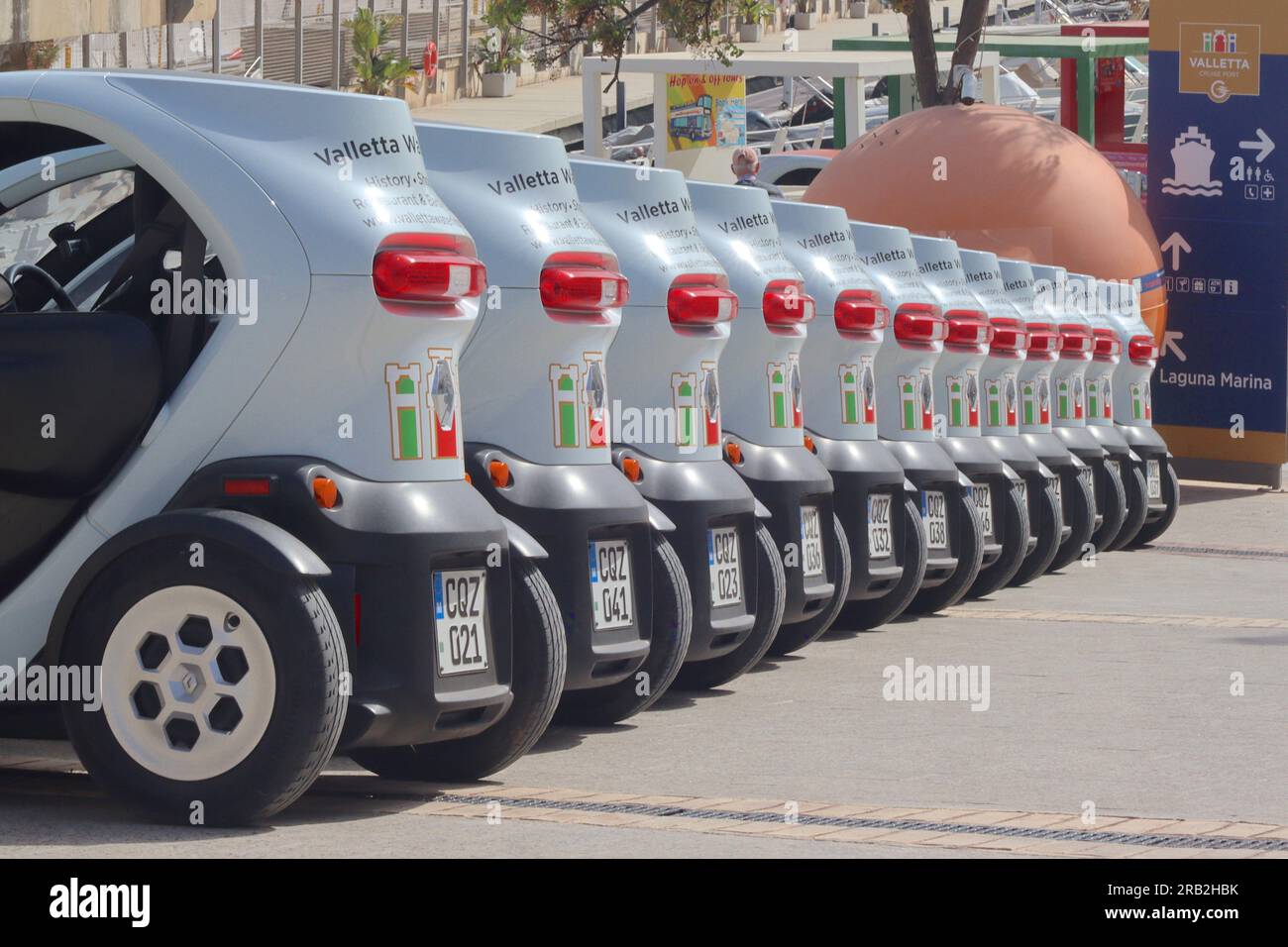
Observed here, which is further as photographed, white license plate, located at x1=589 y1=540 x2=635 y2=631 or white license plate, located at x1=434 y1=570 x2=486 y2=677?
white license plate, located at x1=589 y1=540 x2=635 y2=631

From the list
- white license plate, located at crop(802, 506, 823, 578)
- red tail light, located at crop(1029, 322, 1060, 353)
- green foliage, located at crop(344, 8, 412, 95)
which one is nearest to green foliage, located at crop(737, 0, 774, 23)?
red tail light, located at crop(1029, 322, 1060, 353)

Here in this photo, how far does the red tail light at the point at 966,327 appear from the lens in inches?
449

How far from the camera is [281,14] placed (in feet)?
135

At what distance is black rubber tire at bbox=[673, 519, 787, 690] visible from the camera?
8695mm

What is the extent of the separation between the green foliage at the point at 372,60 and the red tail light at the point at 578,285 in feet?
120

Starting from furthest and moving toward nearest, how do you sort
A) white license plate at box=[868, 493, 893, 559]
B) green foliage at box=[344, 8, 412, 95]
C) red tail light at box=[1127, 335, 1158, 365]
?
green foliage at box=[344, 8, 412, 95] → red tail light at box=[1127, 335, 1158, 365] → white license plate at box=[868, 493, 893, 559]

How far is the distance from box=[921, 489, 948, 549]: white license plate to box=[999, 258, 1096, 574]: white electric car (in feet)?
6.45

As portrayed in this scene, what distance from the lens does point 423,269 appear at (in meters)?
6.17

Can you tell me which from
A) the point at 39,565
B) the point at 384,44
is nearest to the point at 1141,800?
the point at 39,565

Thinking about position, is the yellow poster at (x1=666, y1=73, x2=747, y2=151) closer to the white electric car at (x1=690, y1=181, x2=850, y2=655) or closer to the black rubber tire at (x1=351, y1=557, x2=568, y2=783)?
the white electric car at (x1=690, y1=181, x2=850, y2=655)

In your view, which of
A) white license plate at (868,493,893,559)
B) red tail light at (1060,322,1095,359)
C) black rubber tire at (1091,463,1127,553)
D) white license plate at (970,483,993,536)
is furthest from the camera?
black rubber tire at (1091,463,1127,553)

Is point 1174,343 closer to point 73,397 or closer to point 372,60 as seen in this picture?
point 73,397
